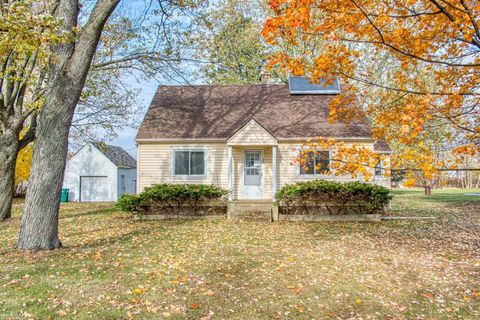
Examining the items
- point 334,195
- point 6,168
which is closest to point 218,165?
point 334,195

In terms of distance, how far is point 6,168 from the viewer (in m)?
12.2

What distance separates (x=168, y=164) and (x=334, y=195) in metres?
7.38

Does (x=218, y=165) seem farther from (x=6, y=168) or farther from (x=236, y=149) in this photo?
(x=6, y=168)

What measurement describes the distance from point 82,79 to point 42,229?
3.32 meters

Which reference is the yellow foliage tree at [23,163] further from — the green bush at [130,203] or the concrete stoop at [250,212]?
the concrete stoop at [250,212]

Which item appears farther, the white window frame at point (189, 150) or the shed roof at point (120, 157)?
the shed roof at point (120, 157)

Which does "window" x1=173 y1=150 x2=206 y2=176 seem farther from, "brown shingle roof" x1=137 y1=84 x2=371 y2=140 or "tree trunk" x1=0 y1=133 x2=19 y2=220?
"tree trunk" x1=0 y1=133 x2=19 y2=220

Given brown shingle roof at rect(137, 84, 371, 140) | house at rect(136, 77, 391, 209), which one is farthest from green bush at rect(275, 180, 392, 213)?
brown shingle roof at rect(137, 84, 371, 140)

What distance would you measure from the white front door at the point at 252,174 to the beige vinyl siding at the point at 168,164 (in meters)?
0.92

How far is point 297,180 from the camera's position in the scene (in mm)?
14945

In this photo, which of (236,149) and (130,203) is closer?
(130,203)

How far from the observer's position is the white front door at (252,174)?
1515cm

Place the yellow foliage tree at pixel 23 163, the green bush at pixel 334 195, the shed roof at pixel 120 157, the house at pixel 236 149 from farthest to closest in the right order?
the shed roof at pixel 120 157
the yellow foliage tree at pixel 23 163
the house at pixel 236 149
the green bush at pixel 334 195

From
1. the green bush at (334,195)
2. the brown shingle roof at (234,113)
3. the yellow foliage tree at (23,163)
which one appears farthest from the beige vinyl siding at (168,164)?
the yellow foliage tree at (23,163)
